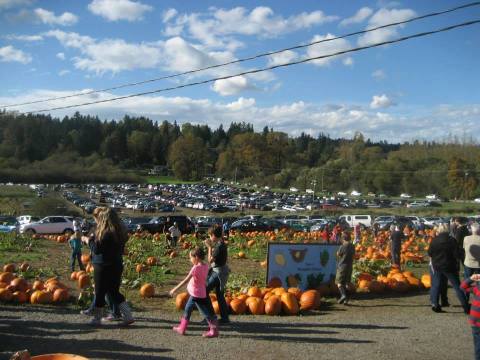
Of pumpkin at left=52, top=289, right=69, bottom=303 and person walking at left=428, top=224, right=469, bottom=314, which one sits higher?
person walking at left=428, top=224, right=469, bottom=314

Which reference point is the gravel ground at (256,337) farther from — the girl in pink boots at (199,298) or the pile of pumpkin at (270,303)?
the pile of pumpkin at (270,303)

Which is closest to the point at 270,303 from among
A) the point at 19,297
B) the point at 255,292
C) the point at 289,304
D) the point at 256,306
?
the point at 256,306

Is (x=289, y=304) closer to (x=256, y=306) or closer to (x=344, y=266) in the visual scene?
(x=256, y=306)

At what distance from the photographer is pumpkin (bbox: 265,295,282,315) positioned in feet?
31.6

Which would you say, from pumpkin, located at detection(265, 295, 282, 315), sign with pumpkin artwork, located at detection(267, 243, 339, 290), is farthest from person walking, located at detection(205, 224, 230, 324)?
sign with pumpkin artwork, located at detection(267, 243, 339, 290)

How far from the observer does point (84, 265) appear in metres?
15.9

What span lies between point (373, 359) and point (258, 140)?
123 m

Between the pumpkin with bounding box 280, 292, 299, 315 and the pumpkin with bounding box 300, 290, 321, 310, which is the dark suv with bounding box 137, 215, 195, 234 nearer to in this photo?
the pumpkin with bounding box 300, 290, 321, 310

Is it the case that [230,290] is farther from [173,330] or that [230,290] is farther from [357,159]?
[357,159]

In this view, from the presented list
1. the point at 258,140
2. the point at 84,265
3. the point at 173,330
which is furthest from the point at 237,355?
the point at 258,140

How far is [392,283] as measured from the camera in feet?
40.8

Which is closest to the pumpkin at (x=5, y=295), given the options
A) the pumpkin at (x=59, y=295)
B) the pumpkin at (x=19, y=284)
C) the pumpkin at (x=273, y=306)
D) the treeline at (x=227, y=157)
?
the pumpkin at (x=19, y=284)

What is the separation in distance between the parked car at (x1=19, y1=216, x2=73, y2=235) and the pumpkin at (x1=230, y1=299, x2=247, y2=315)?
79.6ft

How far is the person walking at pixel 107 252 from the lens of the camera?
7691 mm
